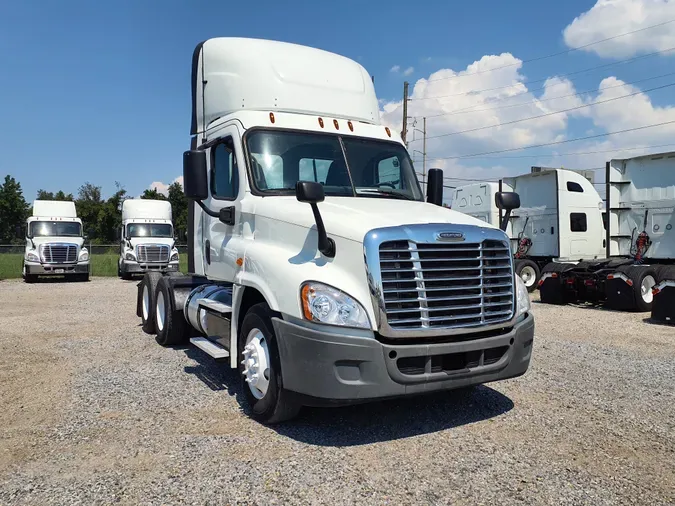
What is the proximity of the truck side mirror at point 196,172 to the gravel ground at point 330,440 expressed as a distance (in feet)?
6.67

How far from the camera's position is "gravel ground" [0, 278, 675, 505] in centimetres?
343

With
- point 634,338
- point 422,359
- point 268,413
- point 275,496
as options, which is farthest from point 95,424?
point 634,338

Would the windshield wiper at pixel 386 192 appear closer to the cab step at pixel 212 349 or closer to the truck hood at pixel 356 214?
the truck hood at pixel 356 214

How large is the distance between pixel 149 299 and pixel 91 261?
24.9 metres

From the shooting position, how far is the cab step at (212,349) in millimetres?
5332

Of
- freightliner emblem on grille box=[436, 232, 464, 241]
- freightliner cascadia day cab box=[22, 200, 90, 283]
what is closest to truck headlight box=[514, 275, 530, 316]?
freightliner emblem on grille box=[436, 232, 464, 241]

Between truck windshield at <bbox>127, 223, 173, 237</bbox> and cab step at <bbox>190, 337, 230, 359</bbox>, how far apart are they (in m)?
18.2

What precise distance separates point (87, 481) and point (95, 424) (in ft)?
3.84

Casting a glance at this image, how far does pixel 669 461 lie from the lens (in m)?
3.92

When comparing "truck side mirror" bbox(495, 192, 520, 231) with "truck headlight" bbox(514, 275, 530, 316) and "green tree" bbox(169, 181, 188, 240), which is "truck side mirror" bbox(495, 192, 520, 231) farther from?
"green tree" bbox(169, 181, 188, 240)

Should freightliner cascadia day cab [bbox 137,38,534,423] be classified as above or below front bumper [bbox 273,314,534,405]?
above

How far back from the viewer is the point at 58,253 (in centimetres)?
2216

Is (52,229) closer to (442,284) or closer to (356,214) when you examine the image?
(356,214)

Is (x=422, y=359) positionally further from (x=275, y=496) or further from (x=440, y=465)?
(x=275, y=496)
